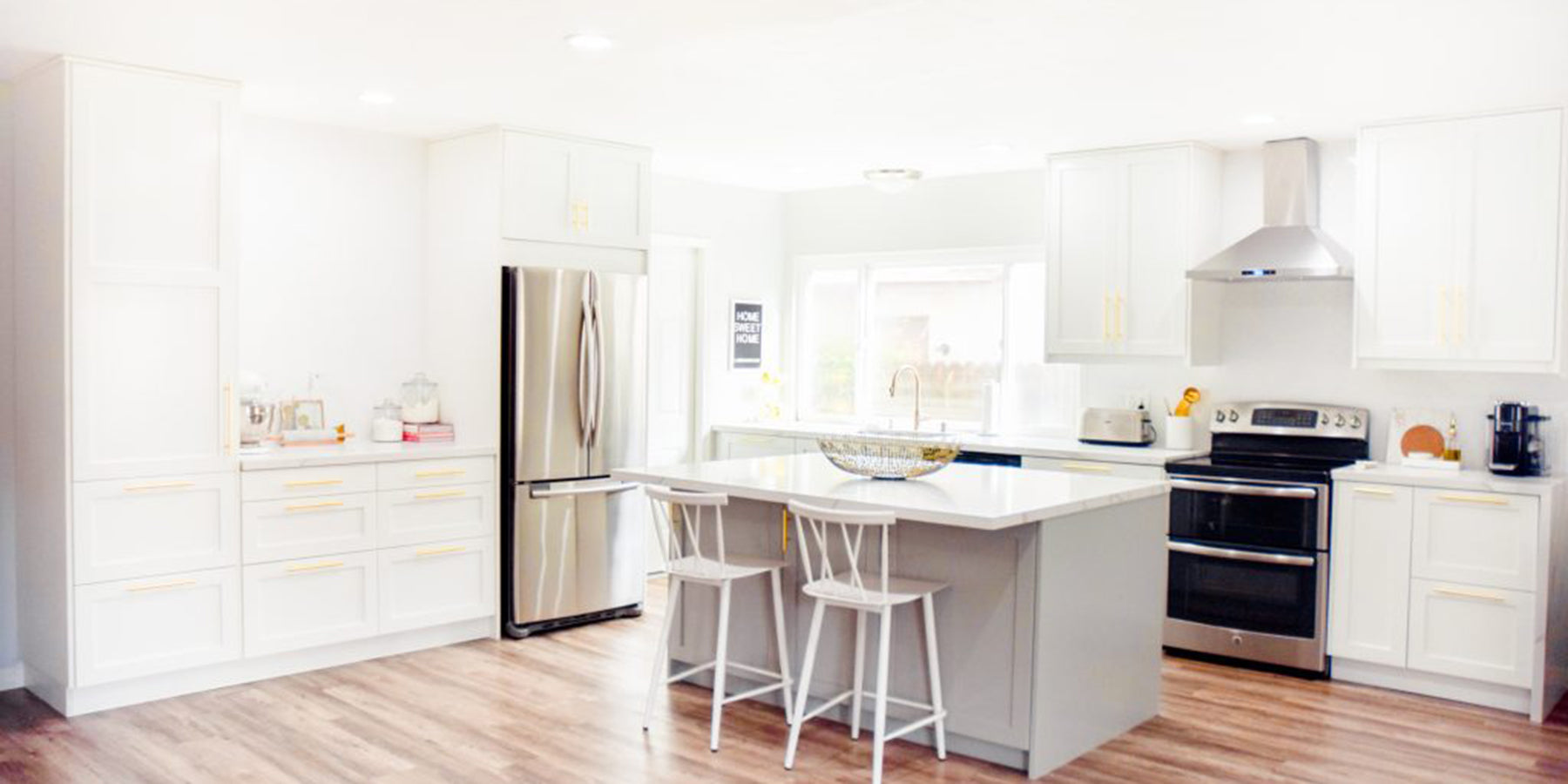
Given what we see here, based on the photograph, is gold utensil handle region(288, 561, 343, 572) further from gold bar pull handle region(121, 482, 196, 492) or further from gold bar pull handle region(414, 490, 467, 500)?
gold bar pull handle region(121, 482, 196, 492)

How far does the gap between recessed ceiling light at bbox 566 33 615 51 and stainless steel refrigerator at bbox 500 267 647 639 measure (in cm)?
167

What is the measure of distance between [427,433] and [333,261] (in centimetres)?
91

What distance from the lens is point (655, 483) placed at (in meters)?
4.53

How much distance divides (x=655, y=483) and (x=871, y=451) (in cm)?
84

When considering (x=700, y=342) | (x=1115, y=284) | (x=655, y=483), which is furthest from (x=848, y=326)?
(x=655, y=483)

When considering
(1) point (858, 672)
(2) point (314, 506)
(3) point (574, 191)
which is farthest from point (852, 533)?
(3) point (574, 191)

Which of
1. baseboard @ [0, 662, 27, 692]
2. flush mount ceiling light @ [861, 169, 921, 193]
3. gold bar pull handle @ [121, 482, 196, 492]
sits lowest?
baseboard @ [0, 662, 27, 692]

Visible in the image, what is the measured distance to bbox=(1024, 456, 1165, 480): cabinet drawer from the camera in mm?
5391

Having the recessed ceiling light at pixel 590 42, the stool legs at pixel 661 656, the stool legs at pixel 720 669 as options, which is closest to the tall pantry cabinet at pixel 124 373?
the recessed ceiling light at pixel 590 42

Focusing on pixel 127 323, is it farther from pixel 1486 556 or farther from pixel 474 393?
pixel 1486 556

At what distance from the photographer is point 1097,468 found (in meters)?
5.55

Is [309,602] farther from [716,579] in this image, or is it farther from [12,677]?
[716,579]

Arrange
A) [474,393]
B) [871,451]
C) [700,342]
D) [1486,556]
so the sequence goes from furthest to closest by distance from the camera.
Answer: [700,342]
[474,393]
[1486,556]
[871,451]

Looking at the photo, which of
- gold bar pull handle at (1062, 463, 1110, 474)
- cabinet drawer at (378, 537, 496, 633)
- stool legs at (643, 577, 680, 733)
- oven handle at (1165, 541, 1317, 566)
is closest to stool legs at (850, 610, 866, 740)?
stool legs at (643, 577, 680, 733)
